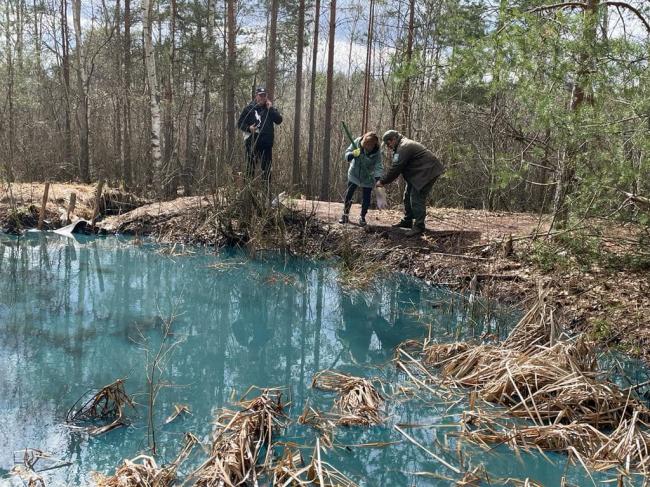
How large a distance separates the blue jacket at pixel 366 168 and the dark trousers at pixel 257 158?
51.1 inches

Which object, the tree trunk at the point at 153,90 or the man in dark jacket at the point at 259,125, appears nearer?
the man in dark jacket at the point at 259,125

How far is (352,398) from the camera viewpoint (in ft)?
15.5

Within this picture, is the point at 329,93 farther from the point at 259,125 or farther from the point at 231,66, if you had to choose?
the point at 259,125

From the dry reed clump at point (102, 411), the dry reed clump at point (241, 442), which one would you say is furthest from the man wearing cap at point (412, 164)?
the dry reed clump at point (102, 411)

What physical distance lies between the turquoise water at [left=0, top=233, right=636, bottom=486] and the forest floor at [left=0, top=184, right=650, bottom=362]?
387mm

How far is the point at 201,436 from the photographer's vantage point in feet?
13.8

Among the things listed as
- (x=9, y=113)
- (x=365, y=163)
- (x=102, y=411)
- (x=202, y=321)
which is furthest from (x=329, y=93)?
(x=102, y=411)

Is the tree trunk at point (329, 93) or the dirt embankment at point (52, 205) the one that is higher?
the tree trunk at point (329, 93)

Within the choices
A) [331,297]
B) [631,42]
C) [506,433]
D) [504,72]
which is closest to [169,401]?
[506,433]

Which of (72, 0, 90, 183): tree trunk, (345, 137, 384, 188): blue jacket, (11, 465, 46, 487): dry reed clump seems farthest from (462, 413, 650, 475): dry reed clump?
(72, 0, 90, 183): tree trunk

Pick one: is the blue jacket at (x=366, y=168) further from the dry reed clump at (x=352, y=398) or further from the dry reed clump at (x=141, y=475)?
the dry reed clump at (x=141, y=475)

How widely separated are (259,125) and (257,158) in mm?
537

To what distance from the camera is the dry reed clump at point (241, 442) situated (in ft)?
11.6

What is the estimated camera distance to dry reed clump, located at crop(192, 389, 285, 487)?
11.6 ft
